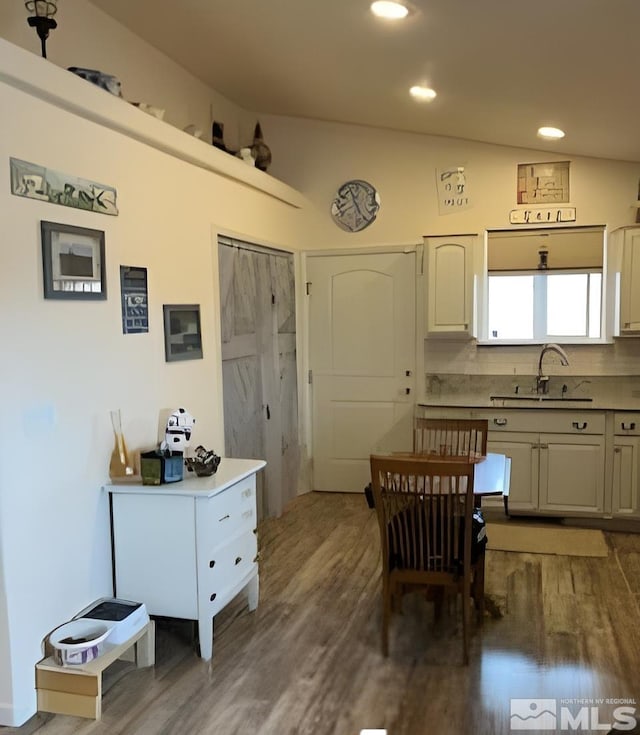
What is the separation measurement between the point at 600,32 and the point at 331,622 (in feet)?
9.50

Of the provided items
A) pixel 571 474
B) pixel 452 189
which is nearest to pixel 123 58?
pixel 452 189

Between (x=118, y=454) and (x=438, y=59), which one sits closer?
(x=118, y=454)

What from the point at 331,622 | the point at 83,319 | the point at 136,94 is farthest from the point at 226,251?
the point at 331,622

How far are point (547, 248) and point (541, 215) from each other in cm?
26

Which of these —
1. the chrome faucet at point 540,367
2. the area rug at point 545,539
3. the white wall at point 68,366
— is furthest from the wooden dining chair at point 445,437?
the chrome faucet at point 540,367

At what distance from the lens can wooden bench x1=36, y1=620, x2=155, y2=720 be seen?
8.18 ft

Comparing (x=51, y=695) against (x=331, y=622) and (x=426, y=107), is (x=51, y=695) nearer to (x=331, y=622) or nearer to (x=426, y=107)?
(x=331, y=622)

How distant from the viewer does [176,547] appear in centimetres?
290

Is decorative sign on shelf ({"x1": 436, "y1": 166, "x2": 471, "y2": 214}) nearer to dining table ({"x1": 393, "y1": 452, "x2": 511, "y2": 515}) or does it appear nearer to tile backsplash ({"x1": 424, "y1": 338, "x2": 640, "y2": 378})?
tile backsplash ({"x1": 424, "y1": 338, "x2": 640, "y2": 378})

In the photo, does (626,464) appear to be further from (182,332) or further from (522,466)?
(182,332)

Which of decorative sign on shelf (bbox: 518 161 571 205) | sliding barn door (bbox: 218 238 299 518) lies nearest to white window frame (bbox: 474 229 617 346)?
decorative sign on shelf (bbox: 518 161 571 205)

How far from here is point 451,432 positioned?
390cm

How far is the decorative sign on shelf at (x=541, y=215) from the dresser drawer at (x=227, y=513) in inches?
126

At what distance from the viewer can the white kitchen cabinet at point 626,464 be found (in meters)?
4.59
